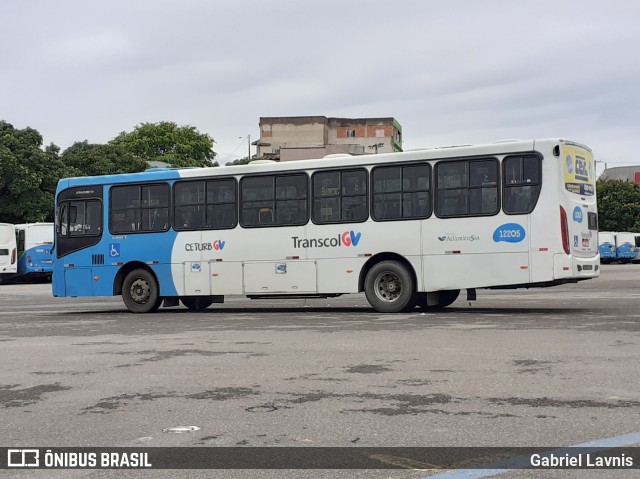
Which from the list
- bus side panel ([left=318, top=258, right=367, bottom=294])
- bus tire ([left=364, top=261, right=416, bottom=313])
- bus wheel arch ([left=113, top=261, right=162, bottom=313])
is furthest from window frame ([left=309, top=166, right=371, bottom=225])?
bus wheel arch ([left=113, top=261, right=162, bottom=313])

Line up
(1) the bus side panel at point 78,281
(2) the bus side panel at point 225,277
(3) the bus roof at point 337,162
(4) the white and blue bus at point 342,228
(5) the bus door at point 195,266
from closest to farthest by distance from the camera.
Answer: (4) the white and blue bus at point 342,228 → (3) the bus roof at point 337,162 → (2) the bus side panel at point 225,277 → (5) the bus door at point 195,266 → (1) the bus side panel at point 78,281

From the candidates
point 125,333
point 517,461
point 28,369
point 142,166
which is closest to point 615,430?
point 517,461

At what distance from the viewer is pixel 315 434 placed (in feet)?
19.8

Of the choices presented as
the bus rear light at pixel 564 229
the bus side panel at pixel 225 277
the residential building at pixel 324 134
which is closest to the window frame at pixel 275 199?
the bus side panel at pixel 225 277

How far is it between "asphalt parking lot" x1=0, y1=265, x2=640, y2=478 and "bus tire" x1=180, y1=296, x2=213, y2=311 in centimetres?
528

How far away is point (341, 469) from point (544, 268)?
37.5 feet

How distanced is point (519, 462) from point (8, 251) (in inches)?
1682

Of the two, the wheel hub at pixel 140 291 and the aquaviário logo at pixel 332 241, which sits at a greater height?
the aquaviário logo at pixel 332 241

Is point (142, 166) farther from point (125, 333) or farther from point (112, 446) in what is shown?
point (112, 446)

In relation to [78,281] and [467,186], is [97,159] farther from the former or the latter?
[467,186]

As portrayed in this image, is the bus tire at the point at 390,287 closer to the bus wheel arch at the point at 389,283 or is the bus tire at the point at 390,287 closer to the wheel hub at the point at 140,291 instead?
the bus wheel arch at the point at 389,283

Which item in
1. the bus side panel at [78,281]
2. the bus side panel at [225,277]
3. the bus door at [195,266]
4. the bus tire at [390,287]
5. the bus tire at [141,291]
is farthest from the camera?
the bus side panel at [78,281]

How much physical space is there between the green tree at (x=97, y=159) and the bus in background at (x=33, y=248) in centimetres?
1864

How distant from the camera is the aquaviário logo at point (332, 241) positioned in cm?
1766
